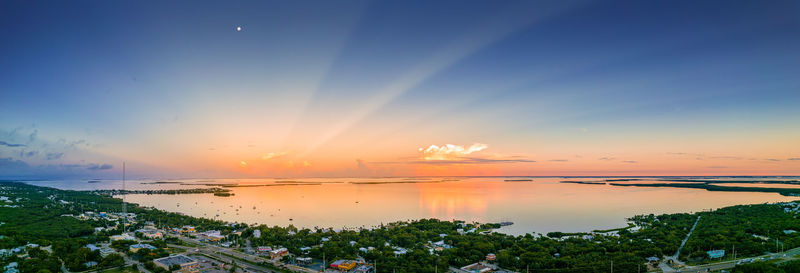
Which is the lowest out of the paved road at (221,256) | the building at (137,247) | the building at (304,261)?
the paved road at (221,256)

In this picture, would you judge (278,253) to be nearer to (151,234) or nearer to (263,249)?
(263,249)

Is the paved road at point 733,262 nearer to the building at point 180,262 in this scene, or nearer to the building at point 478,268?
the building at point 478,268

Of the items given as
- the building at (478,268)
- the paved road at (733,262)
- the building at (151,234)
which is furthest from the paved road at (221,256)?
the paved road at (733,262)

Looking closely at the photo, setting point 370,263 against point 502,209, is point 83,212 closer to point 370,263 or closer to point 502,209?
point 370,263

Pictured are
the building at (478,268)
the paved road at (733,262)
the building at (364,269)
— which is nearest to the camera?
the paved road at (733,262)

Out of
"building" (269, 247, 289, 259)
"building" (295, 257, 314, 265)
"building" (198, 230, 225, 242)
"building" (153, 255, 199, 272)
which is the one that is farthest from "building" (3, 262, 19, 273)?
"building" (295, 257, 314, 265)

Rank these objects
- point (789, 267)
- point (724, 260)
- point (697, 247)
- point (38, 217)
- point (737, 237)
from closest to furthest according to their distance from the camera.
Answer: point (789, 267) → point (724, 260) → point (697, 247) → point (737, 237) → point (38, 217)

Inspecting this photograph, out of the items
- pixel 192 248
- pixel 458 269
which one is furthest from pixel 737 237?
pixel 192 248

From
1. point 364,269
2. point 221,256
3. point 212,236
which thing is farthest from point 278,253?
point 212,236

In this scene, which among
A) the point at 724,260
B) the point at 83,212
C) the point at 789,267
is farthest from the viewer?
the point at 83,212
